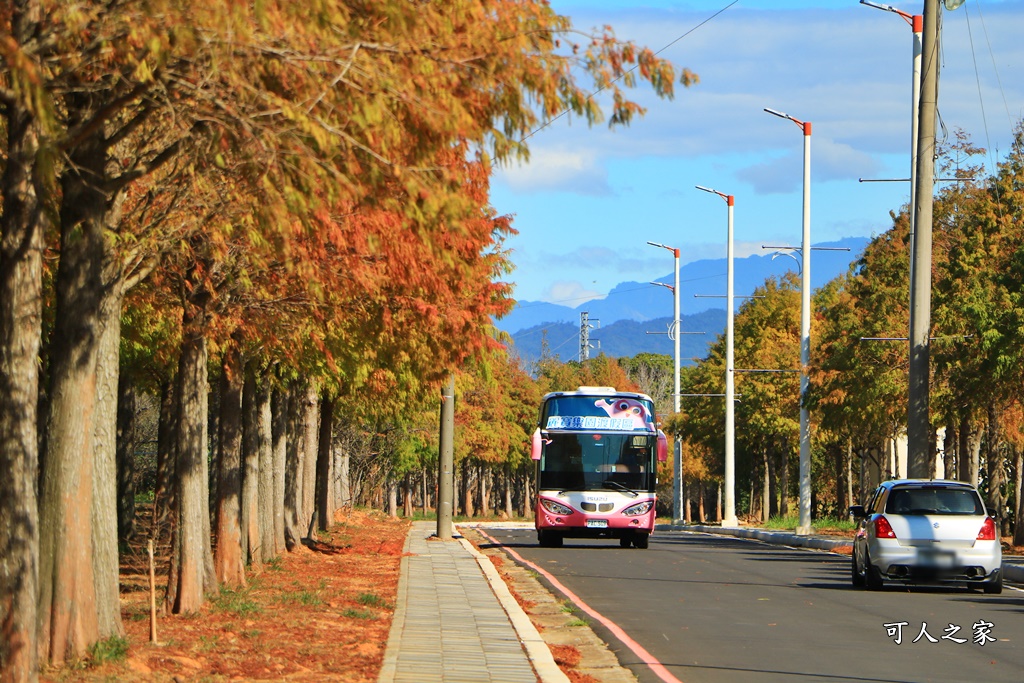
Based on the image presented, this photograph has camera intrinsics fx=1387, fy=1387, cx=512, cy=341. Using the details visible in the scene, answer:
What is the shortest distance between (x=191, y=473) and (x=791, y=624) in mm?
6935

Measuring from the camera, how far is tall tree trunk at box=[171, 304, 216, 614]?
14852mm

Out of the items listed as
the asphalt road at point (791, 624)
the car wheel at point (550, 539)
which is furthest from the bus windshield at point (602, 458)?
the asphalt road at point (791, 624)

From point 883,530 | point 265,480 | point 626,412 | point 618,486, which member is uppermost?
point 626,412

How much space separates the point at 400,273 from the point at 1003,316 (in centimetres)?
1759

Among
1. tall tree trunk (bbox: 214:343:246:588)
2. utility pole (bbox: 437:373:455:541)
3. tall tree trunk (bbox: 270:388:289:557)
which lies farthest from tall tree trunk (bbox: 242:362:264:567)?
utility pole (bbox: 437:373:455:541)

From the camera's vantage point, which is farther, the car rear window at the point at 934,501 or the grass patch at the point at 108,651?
the car rear window at the point at 934,501

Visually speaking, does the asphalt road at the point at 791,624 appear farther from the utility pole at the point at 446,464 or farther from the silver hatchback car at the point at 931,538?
the utility pole at the point at 446,464

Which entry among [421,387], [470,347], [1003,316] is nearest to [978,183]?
[1003,316]

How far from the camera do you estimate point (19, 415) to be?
29.4 ft

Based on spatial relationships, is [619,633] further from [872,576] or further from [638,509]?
[638,509]

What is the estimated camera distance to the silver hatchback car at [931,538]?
19578mm

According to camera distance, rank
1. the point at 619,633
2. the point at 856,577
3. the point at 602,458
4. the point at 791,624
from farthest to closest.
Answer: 1. the point at 602,458
2. the point at 856,577
3. the point at 791,624
4. the point at 619,633

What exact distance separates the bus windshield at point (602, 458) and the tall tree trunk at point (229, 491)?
14.5m

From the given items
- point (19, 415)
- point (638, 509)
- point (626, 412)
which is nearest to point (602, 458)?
point (626, 412)
